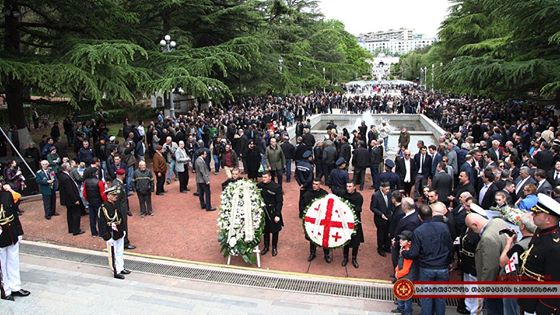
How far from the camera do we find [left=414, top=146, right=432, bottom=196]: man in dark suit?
11.0 metres

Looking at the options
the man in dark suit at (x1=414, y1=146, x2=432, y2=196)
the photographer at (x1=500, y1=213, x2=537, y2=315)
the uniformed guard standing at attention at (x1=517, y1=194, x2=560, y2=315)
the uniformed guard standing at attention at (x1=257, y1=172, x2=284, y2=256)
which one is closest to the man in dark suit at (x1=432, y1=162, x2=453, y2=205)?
the man in dark suit at (x1=414, y1=146, x2=432, y2=196)

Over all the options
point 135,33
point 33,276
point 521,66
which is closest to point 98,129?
point 135,33

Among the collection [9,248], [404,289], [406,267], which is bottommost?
[404,289]

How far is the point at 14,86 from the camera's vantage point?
54.4 ft

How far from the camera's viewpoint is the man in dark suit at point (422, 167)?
432 inches

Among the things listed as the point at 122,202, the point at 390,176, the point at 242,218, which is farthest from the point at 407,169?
the point at 122,202

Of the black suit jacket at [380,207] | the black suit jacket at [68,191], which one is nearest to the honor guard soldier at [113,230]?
the black suit jacket at [68,191]

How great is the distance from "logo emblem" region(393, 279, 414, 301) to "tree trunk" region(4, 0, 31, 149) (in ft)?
51.5

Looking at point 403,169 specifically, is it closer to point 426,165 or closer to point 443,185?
point 426,165

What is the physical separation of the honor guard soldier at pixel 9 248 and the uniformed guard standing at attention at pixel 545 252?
6913 mm

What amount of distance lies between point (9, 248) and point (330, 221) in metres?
5.03

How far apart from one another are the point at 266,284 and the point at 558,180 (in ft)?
20.9

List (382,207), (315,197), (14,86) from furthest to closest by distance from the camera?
(14,86) → (315,197) → (382,207)

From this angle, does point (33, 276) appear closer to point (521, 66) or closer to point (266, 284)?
point (266, 284)
